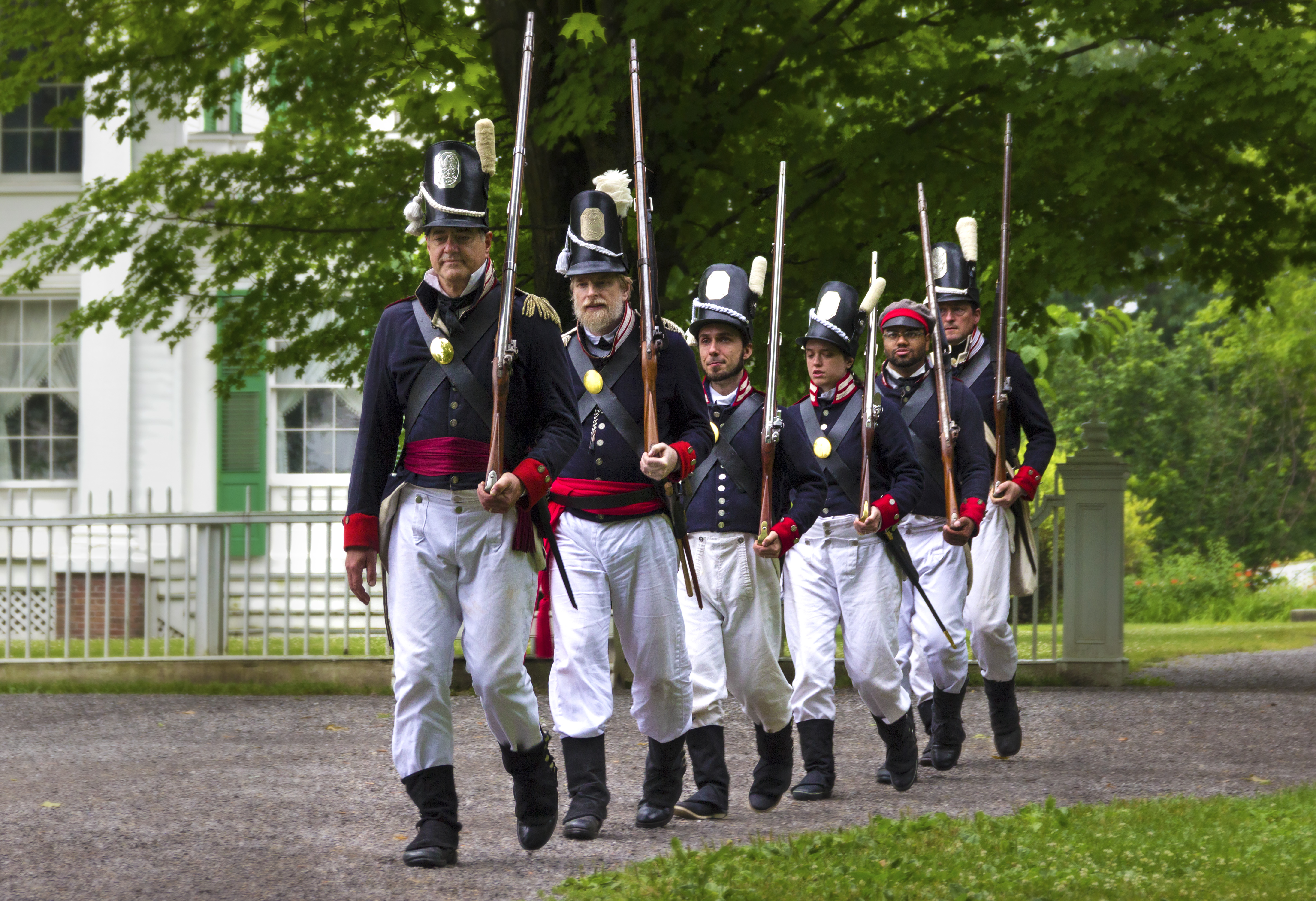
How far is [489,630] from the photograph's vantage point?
5.55 m

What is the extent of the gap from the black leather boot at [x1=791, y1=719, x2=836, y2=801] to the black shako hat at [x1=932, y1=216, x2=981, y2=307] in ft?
9.02

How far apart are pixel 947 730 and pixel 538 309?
3630 millimetres

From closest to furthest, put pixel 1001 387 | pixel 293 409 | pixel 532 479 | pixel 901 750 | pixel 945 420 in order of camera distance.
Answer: pixel 532 479 → pixel 901 750 → pixel 945 420 → pixel 1001 387 → pixel 293 409

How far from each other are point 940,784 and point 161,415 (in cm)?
1283

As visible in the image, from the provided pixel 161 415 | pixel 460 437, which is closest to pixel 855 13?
pixel 460 437

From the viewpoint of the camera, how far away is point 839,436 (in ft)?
25.3

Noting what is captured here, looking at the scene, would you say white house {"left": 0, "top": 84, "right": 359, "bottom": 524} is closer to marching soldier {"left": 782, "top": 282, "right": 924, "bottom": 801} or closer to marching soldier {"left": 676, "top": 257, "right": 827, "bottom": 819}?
marching soldier {"left": 782, "top": 282, "right": 924, "bottom": 801}

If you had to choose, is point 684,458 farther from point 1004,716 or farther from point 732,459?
point 1004,716

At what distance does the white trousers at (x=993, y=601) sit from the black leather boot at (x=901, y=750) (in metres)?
1.15

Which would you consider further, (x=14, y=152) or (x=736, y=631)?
(x=14, y=152)

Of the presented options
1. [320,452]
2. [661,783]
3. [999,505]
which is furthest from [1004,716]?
[320,452]

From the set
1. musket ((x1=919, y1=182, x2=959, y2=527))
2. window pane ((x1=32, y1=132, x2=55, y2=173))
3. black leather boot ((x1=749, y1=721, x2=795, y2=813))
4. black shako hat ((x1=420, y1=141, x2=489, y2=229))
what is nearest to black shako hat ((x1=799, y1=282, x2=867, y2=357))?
musket ((x1=919, y1=182, x2=959, y2=527))

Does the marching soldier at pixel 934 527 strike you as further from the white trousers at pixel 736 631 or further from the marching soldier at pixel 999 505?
the white trousers at pixel 736 631

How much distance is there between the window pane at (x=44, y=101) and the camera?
19328 millimetres
